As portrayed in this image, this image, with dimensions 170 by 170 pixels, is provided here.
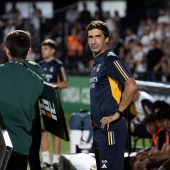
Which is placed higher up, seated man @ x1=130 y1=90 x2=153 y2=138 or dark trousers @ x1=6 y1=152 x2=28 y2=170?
dark trousers @ x1=6 y1=152 x2=28 y2=170

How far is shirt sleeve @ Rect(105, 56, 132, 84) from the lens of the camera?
581cm

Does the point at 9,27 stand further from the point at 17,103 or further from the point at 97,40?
the point at 17,103

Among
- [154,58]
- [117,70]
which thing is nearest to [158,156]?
[117,70]

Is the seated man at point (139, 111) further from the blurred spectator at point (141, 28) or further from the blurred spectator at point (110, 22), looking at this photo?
the blurred spectator at point (110, 22)

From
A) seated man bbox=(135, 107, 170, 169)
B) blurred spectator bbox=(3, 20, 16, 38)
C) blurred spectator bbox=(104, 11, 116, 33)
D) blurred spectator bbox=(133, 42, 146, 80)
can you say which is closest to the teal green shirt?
seated man bbox=(135, 107, 170, 169)

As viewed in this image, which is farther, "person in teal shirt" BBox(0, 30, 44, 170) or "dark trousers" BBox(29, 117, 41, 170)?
"dark trousers" BBox(29, 117, 41, 170)

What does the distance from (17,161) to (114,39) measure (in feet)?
47.8

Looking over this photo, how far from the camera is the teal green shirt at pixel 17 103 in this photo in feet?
17.2

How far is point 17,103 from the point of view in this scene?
5262 millimetres

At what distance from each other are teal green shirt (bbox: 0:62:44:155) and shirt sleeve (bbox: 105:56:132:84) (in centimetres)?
84

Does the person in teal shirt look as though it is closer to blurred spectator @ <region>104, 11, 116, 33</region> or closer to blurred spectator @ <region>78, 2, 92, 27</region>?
blurred spectator @ <region>104, 11, 116, 33</region>

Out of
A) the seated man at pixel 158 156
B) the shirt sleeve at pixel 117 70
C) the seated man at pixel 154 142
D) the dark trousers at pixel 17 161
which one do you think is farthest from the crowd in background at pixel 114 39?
the dark trousers at pixel 17 161

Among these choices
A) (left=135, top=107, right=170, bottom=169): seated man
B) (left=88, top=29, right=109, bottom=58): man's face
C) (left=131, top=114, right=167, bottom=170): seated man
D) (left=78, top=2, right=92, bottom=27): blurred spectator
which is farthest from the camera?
(left=78, top=2, right=92, bottom=27): blurred spectator

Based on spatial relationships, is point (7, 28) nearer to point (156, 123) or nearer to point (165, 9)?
point (165, 9)
